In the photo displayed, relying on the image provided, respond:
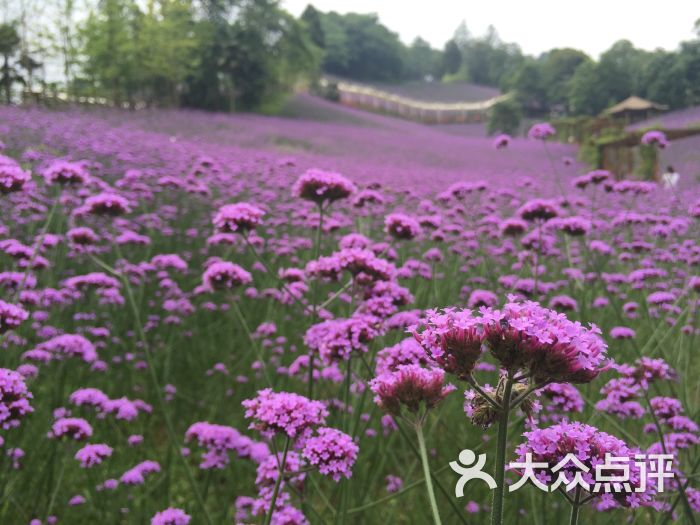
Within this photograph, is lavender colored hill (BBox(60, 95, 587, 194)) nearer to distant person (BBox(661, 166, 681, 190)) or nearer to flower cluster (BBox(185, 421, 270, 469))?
distant person (BBox(661, 166, 681, 190))

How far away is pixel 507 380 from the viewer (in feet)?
3.41

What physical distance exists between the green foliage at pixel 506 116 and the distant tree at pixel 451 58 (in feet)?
201

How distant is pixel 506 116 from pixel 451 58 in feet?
207

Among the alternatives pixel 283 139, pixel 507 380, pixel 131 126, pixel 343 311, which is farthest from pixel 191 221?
pixel 283 139

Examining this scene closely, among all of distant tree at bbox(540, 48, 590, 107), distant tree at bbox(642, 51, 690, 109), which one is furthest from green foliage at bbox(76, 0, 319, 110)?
distant tree at bbox(540, 48, 590, 107)

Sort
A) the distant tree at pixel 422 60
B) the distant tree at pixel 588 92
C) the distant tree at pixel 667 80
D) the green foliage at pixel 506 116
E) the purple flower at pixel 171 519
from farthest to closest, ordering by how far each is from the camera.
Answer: the distant tree at pixel 422 60 → the distant tree at pixel 588 92 → the green foliage at pixel 506 116 → the distant tree at pixel 667 80 → the purple flower at pixel 171 519

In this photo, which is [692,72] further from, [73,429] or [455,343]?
[455,343]

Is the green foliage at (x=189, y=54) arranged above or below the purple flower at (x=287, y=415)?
above

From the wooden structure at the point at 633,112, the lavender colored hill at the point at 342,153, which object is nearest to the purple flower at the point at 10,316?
the lavender colored hill at the point at 342,153

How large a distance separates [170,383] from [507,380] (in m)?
3.71

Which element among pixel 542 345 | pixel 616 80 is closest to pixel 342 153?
pixel 542 345

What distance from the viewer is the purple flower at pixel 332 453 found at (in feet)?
5.17

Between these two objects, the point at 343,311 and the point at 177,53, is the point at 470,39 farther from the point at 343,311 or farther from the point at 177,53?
the point at 343,311

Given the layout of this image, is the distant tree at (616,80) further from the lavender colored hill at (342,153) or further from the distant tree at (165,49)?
the distant tree at (165,49)
